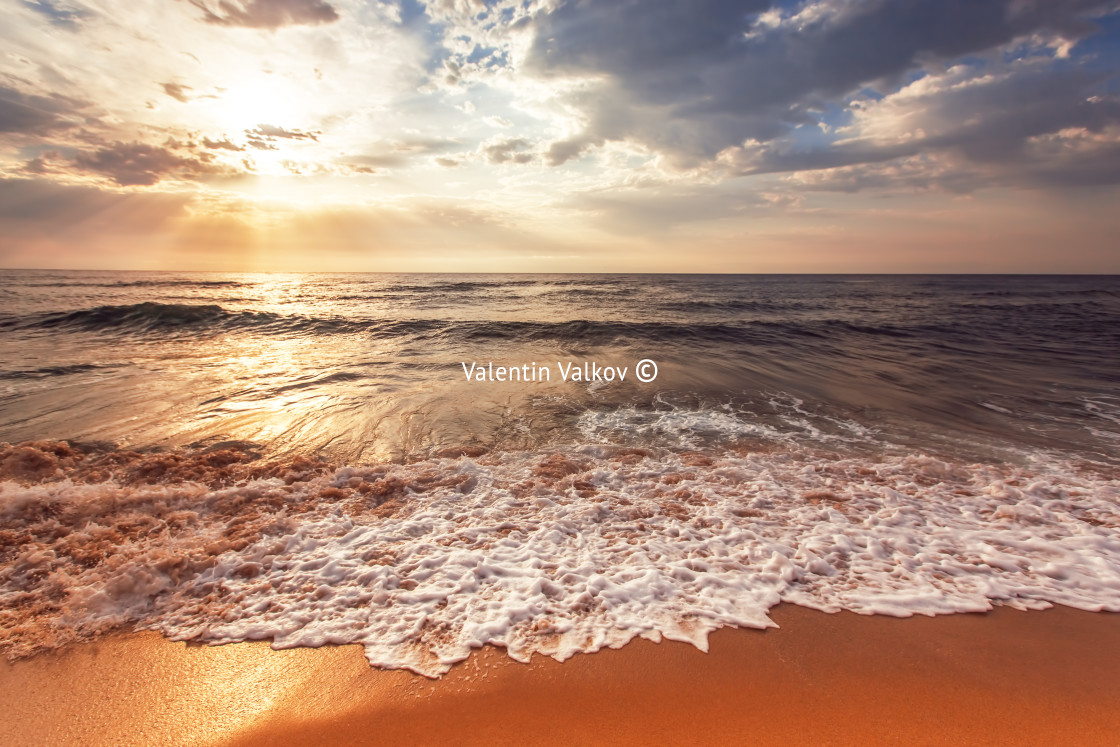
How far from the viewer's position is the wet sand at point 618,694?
2.31 meters

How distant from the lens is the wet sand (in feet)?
7.59

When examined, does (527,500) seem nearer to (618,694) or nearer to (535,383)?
(618,694)

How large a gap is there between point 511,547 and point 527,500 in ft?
2.91

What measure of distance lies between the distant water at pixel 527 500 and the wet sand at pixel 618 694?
0.17 meters

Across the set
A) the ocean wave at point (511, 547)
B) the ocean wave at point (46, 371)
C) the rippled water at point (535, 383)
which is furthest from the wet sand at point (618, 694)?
the ocean wave at point (46, 371)

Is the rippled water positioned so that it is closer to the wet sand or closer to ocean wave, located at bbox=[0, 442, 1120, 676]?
ocean wave, located at bbox=[0, 442, 1120, 676]

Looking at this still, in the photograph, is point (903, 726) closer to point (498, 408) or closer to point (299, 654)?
point (299, 654)

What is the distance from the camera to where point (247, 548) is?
3732 millimetres

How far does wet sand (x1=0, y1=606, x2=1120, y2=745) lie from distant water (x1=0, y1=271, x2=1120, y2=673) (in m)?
0.17

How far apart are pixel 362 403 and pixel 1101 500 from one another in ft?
33.4

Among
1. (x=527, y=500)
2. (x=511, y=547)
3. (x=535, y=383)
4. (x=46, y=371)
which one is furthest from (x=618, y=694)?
(x=46, y=371)

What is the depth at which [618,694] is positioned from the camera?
2.52m

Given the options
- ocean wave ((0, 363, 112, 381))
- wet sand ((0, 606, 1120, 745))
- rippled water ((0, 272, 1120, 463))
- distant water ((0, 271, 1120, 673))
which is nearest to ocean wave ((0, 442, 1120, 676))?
distant water ((0, 271, 1120, 673))

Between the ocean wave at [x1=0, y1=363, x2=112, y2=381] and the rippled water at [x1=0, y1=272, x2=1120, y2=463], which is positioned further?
the ocean wave at [x1=0, y1=363, x2=112, y2=381]
